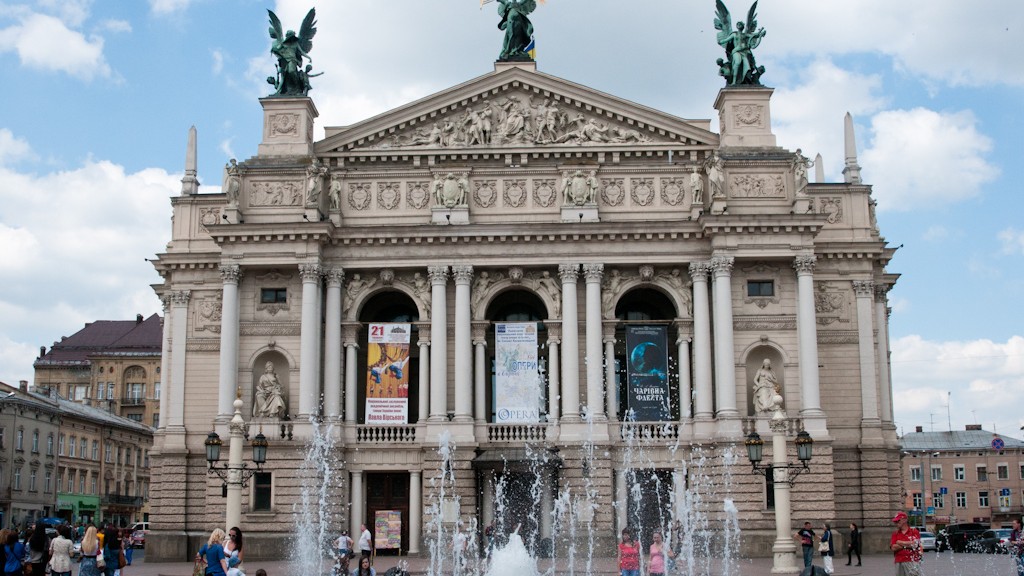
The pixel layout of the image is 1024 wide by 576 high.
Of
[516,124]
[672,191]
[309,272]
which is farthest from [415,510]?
[672,191]

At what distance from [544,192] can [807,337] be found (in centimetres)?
1332

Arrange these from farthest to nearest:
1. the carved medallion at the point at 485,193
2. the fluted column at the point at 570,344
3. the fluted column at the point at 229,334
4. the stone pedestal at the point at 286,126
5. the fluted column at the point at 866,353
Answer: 1. the stone pedestal at the point at 286,126
2. the fluted column at the point at 866,353
3. the carved medallion at the point at 485,193
4. the fluted column at the point at 229,334
5. the fluted column at the point at 570,344

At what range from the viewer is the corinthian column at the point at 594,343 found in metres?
50.4

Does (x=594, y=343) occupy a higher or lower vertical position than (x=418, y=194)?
lower

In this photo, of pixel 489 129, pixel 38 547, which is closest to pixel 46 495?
pixel 489 129

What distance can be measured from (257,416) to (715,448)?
20.0 m

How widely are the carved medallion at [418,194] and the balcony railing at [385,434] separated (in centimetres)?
1006

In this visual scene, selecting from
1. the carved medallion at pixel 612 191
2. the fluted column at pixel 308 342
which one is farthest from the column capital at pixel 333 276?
the carved medallion at pixel 612 191

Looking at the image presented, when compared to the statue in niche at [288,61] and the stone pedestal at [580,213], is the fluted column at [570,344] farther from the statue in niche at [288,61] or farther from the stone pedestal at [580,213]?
the statue in niche at [288,61]

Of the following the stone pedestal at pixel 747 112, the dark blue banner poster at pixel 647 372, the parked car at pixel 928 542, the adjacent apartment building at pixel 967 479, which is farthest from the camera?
the adjacent apartment building at pixel 967 479

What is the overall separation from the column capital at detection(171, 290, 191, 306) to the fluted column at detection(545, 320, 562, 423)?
56.9ft

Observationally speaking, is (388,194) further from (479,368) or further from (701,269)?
(701,269)

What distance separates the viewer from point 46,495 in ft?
283

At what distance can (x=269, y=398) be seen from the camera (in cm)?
5144
